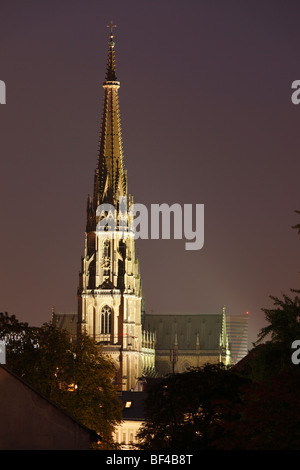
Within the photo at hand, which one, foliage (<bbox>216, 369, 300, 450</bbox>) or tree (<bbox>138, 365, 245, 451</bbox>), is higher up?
tree (<bbox>138, 365, 245, 451</bbox>)

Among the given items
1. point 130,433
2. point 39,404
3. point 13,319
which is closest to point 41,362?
point 13,319

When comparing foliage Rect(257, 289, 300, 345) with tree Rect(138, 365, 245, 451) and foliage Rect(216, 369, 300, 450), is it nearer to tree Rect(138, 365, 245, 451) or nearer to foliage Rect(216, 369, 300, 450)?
foliage Rect(216, 369, 300, 450)

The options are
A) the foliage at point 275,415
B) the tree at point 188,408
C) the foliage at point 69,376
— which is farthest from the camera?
the foliage at point 69,376

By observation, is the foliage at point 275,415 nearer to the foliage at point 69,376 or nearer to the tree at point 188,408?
the tree at point 188,408

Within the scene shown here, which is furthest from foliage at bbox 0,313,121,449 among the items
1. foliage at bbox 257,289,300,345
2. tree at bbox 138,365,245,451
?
foliage at bbox 257,289,300,345

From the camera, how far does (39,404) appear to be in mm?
60656

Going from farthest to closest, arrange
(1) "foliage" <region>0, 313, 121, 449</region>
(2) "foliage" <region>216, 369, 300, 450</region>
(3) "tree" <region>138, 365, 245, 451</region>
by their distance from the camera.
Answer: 1. (1) "foliage" <region>0, 313, 121, 449</region>
2. (3) "tree" <region>138, 365, 245, 451</region>
3. (2) "foliage" <region>216, 369, 300, 450</region>

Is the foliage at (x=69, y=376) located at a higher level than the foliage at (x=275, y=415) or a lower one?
higher

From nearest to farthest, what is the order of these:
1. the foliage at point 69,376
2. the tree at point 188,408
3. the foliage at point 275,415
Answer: the foliage at point 275,415 → the tree at point 188,408 → the foliage at point 69,376

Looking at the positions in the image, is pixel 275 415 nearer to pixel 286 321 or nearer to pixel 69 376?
pixel 286 321

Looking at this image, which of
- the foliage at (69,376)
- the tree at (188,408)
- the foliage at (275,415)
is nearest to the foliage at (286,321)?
the foliage at (275,415)
